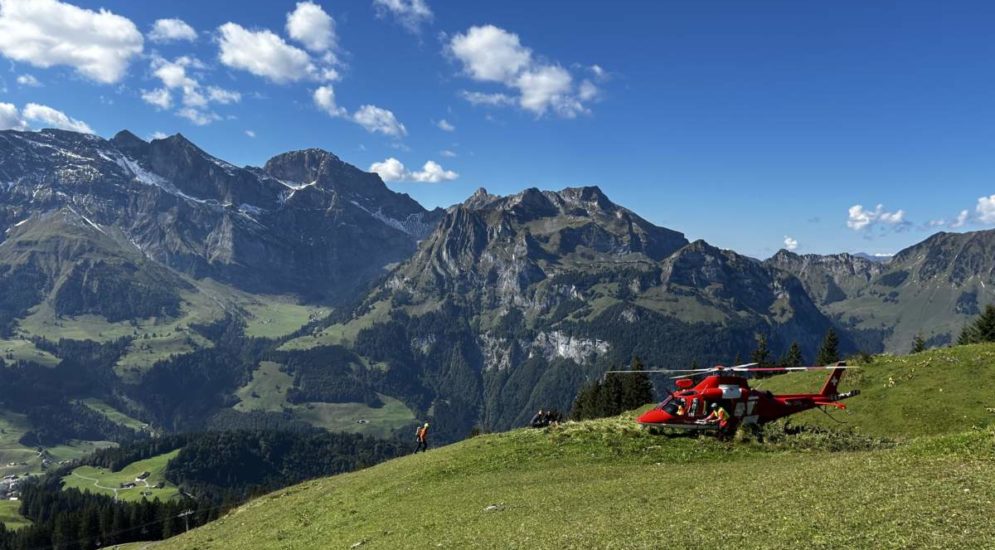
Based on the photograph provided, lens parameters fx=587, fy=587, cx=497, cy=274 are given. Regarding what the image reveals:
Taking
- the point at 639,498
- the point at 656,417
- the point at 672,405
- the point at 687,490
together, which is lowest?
the point at 639,498

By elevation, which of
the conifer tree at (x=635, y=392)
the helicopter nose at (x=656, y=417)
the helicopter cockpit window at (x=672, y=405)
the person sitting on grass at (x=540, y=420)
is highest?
the helicopter cockpit window at (x=672, y=405)

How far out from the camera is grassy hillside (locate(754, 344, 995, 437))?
154 ft

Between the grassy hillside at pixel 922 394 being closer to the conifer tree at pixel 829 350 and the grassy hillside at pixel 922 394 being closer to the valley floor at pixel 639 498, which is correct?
the valley floor at pixel 639 498

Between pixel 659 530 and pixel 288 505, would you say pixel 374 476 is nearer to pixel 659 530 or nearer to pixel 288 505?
pixel 288 505

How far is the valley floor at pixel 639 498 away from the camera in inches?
701

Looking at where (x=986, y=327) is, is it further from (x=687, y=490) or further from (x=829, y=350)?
(x=687, y=490)

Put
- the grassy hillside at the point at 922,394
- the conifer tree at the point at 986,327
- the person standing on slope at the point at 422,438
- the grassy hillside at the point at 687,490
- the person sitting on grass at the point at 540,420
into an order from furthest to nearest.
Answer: the conifer tree at the point at 986,327
the person standing on slope at the point at 422,438
the person sitting on grass at the point at 540,420
the grassy hillside at the point at 922,394
the grassy hillside at the point at 687,490

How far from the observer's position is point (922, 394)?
51.8m

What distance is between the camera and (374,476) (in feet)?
151

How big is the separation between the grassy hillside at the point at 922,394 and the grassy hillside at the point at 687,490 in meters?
0.17

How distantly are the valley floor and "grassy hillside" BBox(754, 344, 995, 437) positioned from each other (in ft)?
38.4

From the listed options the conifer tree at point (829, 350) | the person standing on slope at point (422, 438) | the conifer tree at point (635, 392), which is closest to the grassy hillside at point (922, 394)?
the person standing on slope at point (422, 438)

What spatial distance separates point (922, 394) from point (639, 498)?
131 ft

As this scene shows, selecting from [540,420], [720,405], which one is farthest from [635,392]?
[720,405]
